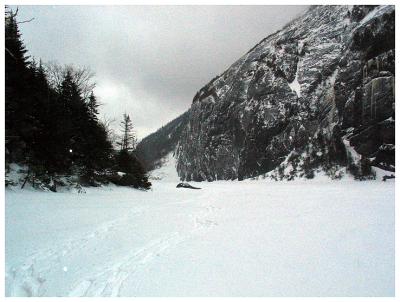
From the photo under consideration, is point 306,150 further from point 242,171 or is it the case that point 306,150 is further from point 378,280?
point 378,280

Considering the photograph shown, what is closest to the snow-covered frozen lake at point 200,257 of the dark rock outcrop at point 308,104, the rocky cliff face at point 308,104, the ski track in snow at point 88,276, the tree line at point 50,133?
the ski track in snow at point 88,276

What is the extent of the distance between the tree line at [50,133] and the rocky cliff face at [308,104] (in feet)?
Result: 121

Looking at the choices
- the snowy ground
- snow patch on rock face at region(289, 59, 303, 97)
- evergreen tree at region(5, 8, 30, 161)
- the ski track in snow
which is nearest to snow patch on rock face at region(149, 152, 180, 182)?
snow patch on rock face at region(289, 59, 303, 97)

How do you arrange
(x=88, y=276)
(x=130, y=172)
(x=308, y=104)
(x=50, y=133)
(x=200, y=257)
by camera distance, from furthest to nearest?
(x=308, y=104) → (x=130, y=172) → (x=50, y=133) → (x=200, y=257) → (x=88, y=276)

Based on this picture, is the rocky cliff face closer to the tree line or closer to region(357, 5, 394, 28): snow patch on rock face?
region(357, 5, 394, 28): snow patch on rock face

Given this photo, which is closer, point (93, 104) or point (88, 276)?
point (88, 276)

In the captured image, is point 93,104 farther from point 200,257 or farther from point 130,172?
point 200,257

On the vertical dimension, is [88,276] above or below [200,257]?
below

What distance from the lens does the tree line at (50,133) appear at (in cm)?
1164

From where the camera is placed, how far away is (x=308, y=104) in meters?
53.7

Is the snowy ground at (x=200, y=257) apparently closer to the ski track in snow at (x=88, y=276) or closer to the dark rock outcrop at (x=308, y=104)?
the ski track in snow at (x=88, y=276)

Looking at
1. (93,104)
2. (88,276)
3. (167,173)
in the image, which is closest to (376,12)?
(93,104)

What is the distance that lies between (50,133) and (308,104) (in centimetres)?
5126

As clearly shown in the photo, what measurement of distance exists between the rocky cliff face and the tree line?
36.9 metres
